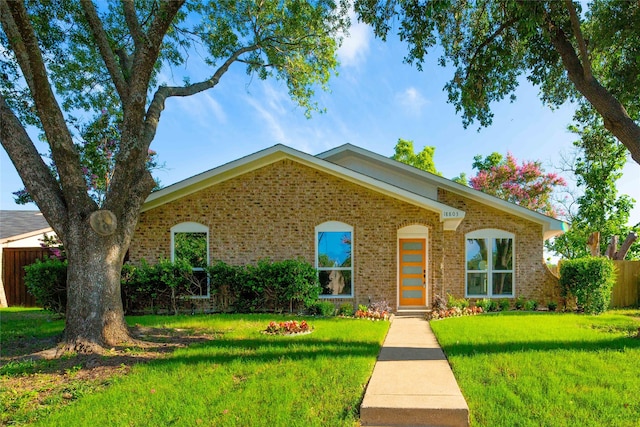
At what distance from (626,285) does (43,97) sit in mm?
18364

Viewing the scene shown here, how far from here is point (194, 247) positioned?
11328 mm

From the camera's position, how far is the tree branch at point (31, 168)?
6.30 meters

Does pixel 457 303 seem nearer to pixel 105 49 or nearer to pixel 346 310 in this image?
pixel 346 310

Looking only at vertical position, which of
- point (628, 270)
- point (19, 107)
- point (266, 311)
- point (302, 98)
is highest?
point (302, 98)

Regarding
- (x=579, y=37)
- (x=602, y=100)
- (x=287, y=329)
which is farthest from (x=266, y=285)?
(x=579, y=37)

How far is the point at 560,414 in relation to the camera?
389 centimetres

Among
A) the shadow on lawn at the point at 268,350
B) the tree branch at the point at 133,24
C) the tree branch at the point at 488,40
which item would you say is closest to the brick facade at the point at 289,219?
the tree branch at the point at 488,40

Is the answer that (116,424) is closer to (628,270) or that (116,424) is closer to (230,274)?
(230,274)

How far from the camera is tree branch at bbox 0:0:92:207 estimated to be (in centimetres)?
612

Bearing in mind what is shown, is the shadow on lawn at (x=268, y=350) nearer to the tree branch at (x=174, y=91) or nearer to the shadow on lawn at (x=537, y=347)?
the shadow on lawn at (x=537, y=347)

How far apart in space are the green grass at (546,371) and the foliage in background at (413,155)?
2019cm

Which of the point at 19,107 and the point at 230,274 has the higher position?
the point at 19,107

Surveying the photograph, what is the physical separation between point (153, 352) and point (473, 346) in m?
5.65

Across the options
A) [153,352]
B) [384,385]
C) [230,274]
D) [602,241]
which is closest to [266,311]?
[230,274]
